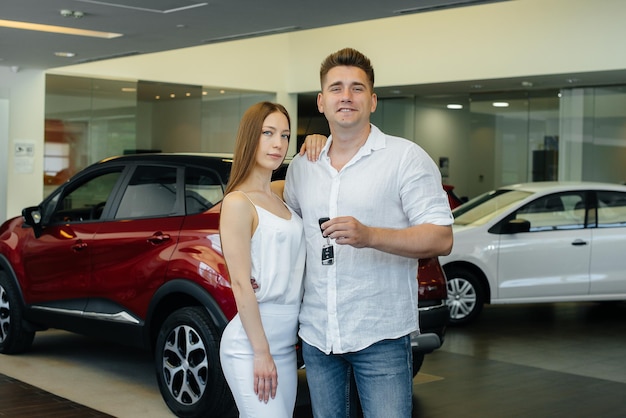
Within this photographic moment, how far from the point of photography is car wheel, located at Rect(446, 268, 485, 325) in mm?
9797

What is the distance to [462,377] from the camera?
746cm

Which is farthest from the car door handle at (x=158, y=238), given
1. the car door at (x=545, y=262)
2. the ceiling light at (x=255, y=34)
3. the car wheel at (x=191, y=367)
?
the ceiling light at (x=255, y=34)

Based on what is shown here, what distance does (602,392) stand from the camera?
7.07 metres

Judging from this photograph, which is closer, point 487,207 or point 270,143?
point 270,143

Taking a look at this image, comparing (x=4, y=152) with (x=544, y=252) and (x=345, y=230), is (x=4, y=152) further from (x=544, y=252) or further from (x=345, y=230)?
(x=345, y=230)

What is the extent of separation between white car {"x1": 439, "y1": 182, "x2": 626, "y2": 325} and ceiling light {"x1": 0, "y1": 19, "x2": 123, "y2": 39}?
483cm

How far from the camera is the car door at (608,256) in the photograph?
985cm

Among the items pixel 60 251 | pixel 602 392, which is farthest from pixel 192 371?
pixel 602 392

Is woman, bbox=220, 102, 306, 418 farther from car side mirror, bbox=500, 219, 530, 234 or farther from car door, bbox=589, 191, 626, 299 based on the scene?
car door, bbox=589, 191, 626, 299

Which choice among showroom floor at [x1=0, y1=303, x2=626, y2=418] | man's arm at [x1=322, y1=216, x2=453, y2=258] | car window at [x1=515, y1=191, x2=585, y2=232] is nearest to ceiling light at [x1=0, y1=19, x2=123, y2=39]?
showroom floor at [x1=0, y1=303, x2=626, y2=418]

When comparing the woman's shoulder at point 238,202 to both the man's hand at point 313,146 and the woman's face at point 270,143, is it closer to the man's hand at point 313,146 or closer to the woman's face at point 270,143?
the woman's face at point 270,143

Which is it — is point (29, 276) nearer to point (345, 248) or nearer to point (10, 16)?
point (10, 16)

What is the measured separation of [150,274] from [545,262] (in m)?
5.00

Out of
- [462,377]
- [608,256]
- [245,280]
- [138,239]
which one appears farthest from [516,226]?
[245,280]
